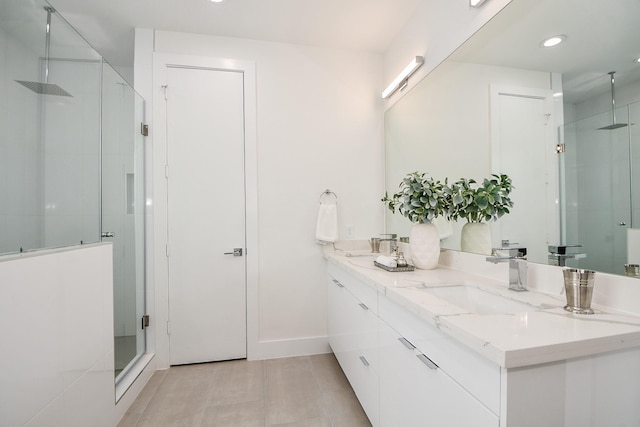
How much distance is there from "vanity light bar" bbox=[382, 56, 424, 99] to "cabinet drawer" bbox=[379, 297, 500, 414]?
1626 mm

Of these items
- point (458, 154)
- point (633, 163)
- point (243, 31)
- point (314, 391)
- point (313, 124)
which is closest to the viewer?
point (633, 163)

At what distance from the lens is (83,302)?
1252 millimetres

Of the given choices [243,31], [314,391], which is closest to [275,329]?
[314,391]

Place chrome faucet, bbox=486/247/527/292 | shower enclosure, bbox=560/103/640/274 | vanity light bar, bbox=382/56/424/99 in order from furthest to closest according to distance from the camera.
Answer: vanity light bar, bbox=382/56/424/99, chrome faucet, bbox=486/247/527/292, shower enclosure, bbox=560/103/640/274

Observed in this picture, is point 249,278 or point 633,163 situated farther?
point 249,278

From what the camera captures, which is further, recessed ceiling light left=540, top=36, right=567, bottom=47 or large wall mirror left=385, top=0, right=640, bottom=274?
recessed ceiling light left=540, top=36, right=567, bottom=47

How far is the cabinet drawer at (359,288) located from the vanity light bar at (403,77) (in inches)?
57.5

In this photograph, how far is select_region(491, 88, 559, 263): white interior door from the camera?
106 centimetres

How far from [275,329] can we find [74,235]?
1.50 m

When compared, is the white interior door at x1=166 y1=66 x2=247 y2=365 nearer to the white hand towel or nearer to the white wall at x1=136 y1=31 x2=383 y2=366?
the white wall at x1=136 y1=31 x2=383 y2=366

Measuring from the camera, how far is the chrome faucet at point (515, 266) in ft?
3.60

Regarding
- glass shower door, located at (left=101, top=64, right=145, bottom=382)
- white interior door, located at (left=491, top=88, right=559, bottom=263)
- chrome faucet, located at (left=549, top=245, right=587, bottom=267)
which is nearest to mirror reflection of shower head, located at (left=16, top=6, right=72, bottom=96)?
glass shower door, located at (left=101, top=64, right=145, bottom=382)

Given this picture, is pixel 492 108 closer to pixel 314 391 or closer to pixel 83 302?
pixel 314 391

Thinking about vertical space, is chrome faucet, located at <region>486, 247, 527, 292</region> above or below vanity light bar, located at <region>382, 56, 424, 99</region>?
below
